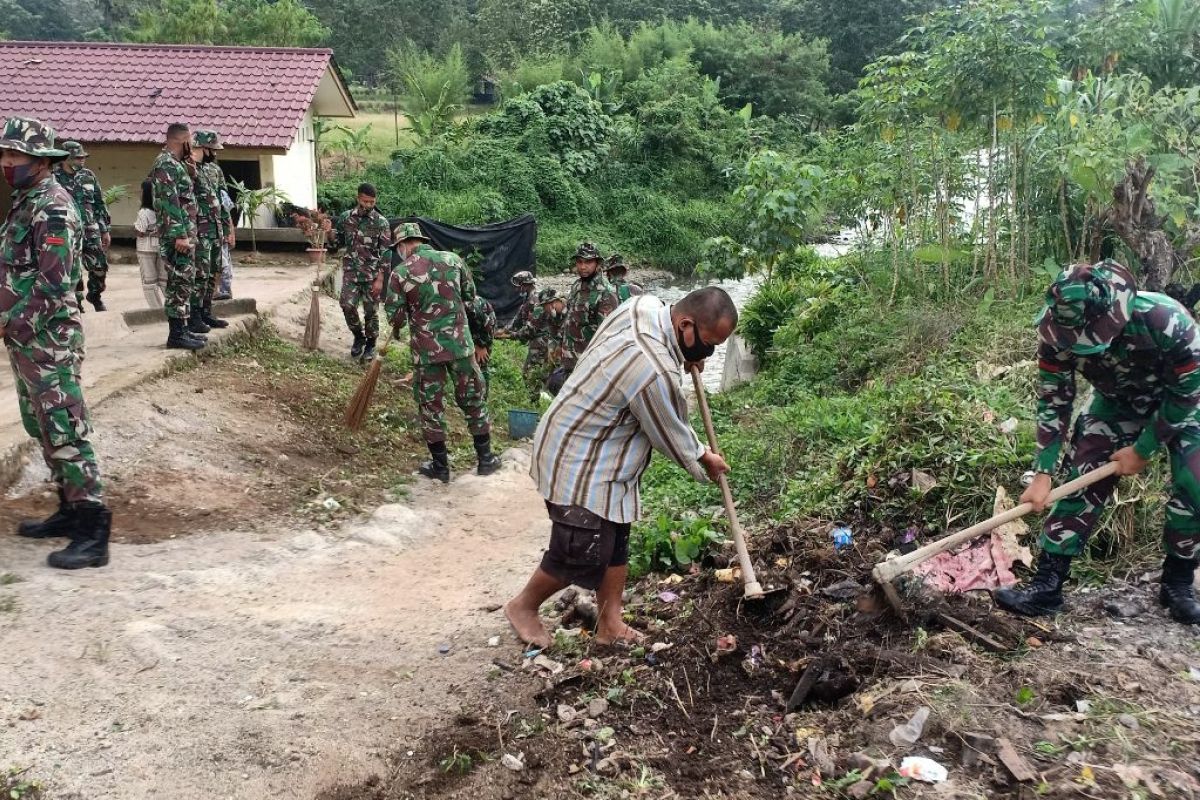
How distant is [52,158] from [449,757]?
353 centimetres

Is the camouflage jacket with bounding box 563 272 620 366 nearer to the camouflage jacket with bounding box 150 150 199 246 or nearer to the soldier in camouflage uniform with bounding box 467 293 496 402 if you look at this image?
the soldier in camouflage uniform with bounding box 467 293 496 402

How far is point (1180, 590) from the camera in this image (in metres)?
4.03

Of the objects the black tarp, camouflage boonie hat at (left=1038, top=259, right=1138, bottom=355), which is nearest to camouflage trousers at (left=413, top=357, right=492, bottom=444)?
camouflage boonie hat at (left=1038, top=259, right=1138, bottom=355)

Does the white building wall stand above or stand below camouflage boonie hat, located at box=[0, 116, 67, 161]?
below

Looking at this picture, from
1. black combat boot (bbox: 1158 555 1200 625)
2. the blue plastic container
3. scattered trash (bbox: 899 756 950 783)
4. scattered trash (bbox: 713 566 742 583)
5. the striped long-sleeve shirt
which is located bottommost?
the blue plastic container

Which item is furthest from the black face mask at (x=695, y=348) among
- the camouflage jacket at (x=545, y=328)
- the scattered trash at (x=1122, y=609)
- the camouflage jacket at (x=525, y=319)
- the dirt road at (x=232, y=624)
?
the camouflage jacket at (x=525, y=319)

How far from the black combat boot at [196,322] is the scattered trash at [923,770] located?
7867mm

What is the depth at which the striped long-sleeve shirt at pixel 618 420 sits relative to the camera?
3.69 meters

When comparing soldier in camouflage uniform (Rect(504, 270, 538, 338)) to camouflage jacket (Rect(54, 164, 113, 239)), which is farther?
soldier in camouflage uniform (Rect(504, 270, 538, 338))

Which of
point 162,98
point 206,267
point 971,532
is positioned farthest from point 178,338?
point 162,98

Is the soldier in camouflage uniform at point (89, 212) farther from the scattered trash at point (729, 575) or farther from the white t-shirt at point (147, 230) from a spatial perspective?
the scattered trash at point (729, 575)

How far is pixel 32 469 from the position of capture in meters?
5.95

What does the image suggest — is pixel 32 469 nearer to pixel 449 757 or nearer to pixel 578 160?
pixel 449 757

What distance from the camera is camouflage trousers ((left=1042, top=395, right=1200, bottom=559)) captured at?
3.88 meters
